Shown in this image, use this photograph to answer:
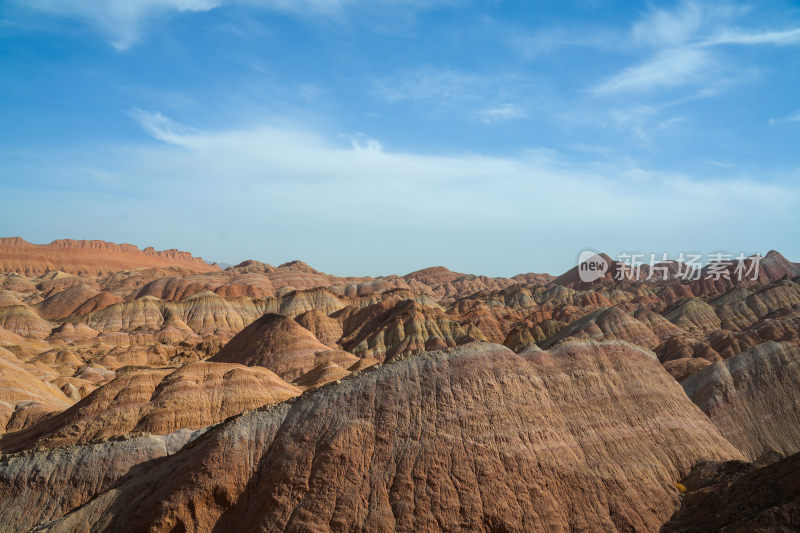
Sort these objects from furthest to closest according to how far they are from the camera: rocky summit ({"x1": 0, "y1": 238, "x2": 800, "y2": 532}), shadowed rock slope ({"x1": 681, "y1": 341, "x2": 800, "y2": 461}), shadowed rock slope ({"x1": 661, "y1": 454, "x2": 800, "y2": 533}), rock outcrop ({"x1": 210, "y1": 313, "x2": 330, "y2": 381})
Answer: rock outcrop ({"x1": 210, "y1": 313, "x2": 330, "y2": 381}) < shadowed rock slope ({"x1": 681, "y1": 341, "x2": 800, "y2": 461}) < rocky summit ({"x1": 0, "y1": 238, "x2": 800, "y2": 532}) < shadowed rock slope ({"x1": 661, "y1": 454, "x2": 800, "y2": 533})

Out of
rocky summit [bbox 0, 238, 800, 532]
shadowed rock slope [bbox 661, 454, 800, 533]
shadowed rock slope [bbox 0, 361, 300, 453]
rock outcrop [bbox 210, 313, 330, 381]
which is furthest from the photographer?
rock outcrop [bbox 210, 313, 330, 381]

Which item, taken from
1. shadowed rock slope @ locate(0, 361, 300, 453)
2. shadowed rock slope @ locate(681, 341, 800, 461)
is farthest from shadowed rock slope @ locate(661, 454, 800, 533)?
shadowed rock slope @ locate(0, 361, 300, 453)

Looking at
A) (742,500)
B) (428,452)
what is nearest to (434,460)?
(428,452)

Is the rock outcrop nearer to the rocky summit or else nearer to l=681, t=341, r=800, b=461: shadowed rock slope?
the rocky summit

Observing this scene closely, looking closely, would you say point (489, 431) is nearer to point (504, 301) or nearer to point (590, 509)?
point (590, 509)

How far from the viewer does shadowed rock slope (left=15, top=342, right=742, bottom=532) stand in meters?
23.8

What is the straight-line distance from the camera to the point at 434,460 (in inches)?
983

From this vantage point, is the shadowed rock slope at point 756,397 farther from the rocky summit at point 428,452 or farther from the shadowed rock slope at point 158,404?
the shadowed rock slope at point 158,404

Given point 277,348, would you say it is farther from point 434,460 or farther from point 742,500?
point 742,500

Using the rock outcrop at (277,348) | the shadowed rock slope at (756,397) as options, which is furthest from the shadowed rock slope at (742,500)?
the rock outcrop at (277,348)

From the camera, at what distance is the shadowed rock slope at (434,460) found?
23.8m

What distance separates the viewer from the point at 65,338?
11206 centimetres

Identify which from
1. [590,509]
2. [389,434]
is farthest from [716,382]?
[389,434]

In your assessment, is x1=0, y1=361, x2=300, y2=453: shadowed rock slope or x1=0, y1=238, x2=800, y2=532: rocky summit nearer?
x1=0, y1=238, x2=800, y2=532: rocky summit
